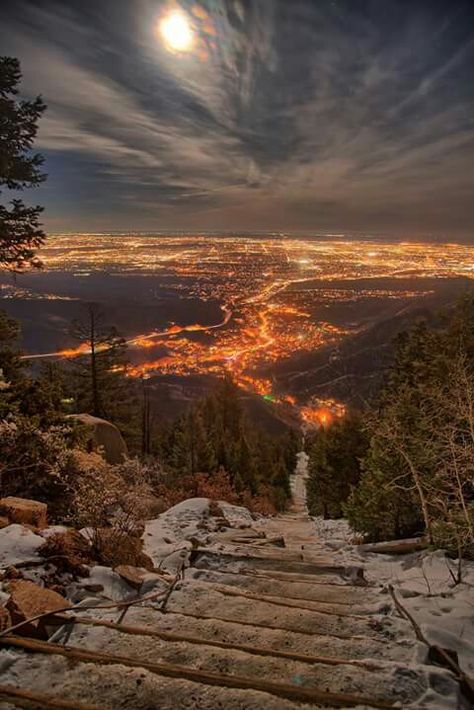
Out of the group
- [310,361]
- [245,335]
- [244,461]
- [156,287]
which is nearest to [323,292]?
[310,361]

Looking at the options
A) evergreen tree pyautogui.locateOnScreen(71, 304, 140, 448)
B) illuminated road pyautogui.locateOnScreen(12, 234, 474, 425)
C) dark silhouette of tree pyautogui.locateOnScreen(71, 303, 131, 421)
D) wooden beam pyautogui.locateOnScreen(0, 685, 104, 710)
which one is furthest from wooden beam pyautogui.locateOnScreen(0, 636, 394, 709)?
illuminated road pyautogui.locateOnScreen(12, 234, 474, 425)

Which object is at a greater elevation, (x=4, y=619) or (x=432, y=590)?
(x=4, y=619)

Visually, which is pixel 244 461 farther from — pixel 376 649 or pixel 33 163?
pixel 376 649

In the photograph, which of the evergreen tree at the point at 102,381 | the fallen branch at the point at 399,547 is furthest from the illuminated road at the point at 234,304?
the fallen branch at the point at 399,547

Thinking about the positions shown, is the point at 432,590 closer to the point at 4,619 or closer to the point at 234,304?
the point at 4,619

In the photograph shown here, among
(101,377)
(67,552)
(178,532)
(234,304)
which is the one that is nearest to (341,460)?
(101,377)
